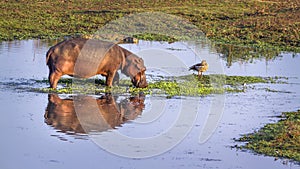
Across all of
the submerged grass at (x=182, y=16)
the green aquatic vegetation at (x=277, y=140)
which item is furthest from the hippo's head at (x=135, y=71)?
the submerged grass at (x=182, y=16)

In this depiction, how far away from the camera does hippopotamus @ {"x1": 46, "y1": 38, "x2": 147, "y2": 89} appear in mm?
15055

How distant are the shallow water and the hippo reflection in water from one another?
0.06 ft

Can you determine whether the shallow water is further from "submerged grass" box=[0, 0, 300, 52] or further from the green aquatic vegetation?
"submerged grass" box=[0, 0, 300, 52]

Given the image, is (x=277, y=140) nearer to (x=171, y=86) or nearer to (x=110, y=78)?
(x=171, y=86)

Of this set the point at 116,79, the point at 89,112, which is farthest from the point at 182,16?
the point at 89,112

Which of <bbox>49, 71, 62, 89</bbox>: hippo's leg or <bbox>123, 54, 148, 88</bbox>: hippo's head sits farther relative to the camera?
<bbox>123, 54, 148, 88</bbox>: hippo's head

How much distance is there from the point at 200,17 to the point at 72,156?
21.5 meters

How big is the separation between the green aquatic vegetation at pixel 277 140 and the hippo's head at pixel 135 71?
4177 mm

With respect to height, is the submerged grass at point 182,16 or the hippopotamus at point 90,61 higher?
the submerged grass at point 182,16

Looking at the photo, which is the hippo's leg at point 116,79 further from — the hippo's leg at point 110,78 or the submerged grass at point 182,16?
the submerged grass at point 182,16

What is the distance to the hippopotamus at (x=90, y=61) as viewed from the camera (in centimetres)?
1505

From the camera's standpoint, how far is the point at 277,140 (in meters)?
11.3

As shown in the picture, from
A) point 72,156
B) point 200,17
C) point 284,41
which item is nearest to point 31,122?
point 72,156

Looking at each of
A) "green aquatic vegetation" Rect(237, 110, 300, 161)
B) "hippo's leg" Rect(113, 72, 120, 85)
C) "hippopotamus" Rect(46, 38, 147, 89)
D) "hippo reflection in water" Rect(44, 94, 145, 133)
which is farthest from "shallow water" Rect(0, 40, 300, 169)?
"hippo's leg" Rect(113, 72, 120, 85)
